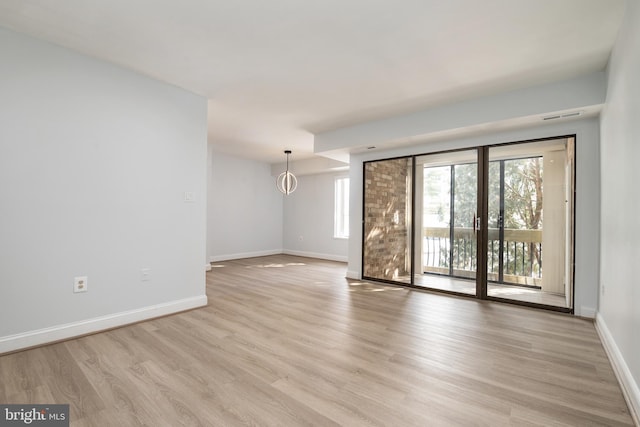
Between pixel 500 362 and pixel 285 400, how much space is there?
1623 mm

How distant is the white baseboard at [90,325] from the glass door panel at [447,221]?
10.7 feet

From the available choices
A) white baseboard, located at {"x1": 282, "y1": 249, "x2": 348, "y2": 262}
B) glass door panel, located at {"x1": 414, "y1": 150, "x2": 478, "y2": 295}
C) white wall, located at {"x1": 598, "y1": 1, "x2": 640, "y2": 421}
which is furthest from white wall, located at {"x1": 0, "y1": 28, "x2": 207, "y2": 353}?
white baseboard, located at {"x1": 282, "y1": 249, "x2": 348, "y2": 262}

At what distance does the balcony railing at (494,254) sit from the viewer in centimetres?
371

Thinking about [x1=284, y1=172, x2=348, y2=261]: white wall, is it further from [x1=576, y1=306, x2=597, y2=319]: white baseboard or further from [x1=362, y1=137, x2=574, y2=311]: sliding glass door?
[x1=576, y1=306, x2=597, y2=319]: white baseboard

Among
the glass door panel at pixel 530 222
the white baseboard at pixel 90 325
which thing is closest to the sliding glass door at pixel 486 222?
the glass door panel at pixel 530 222

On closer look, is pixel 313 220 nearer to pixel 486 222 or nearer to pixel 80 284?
pixel 486 222

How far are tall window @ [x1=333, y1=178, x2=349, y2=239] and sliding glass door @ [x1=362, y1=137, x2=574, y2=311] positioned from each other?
7.89ft

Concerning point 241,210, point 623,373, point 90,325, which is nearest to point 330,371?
point 623,373

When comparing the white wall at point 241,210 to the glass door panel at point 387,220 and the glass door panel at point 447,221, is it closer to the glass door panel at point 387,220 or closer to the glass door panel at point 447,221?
the glass door panel at point 387,220

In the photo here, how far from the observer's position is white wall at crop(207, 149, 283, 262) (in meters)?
7.02

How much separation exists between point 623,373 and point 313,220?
6343 millimetres

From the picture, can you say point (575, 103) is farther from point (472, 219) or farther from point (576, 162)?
point (472, 219)

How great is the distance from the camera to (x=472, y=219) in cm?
408

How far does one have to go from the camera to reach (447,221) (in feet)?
14.2
